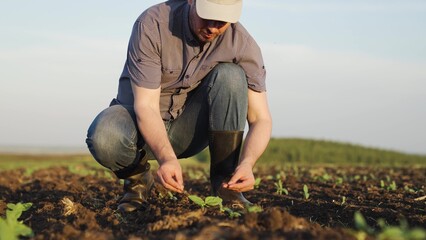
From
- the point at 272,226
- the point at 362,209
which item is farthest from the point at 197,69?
the point at 272,226

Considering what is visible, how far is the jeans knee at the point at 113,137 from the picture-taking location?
4246 millimetres

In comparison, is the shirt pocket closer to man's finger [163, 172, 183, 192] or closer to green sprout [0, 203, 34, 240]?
man's finger [163, 172, 183, 192]

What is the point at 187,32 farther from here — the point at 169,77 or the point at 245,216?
the point at 245,216

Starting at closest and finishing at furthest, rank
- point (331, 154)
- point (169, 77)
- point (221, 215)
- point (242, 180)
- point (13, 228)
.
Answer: point (13, 228), point (221, 215), point (242, 180), point (169, 77), point (331, 154)

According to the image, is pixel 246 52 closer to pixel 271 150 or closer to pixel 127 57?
pixel 127 57

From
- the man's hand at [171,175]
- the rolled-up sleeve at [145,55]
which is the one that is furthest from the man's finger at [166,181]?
the rolled-up sleeve at [145,55]

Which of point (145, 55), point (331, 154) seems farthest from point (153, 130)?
point (331, 154)

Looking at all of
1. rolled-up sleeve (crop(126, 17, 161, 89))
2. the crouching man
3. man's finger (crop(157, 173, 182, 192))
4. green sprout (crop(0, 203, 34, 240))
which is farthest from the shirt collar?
green sprout (crop(0, 203, 34, 240))

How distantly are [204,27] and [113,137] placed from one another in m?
0.95

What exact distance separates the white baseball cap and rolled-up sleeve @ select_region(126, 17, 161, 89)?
53 centimetres

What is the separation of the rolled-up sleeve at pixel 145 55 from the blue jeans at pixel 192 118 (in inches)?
13.6

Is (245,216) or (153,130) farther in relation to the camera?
(153,130)

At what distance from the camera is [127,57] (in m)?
4.35

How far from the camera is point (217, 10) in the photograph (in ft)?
12.1
